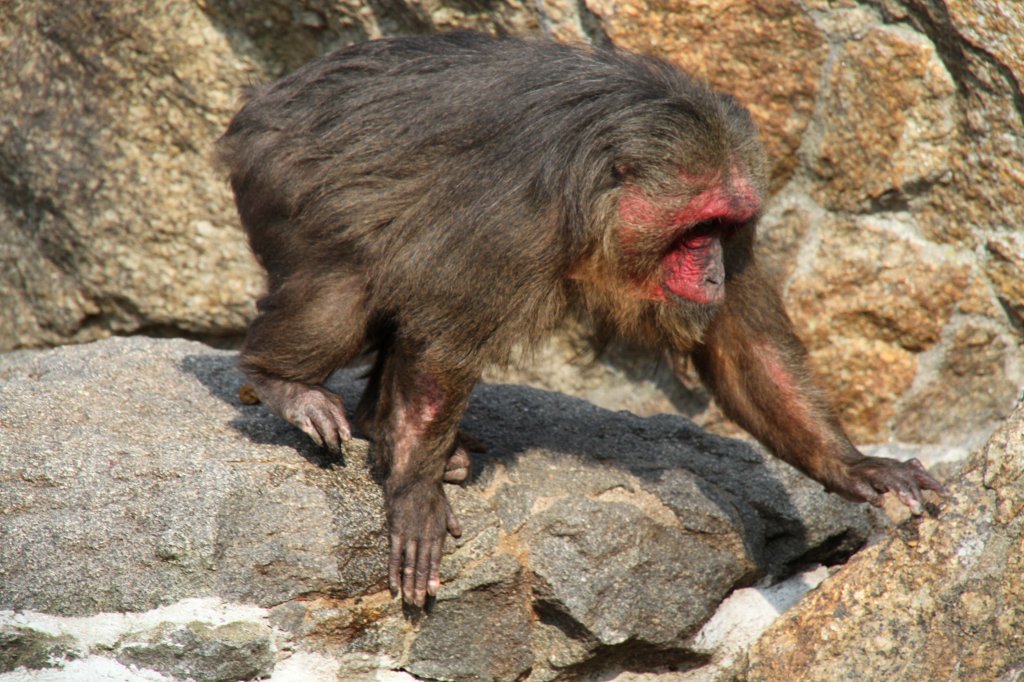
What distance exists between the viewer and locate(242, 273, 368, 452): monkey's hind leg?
463 cm

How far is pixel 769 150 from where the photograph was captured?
6250mm

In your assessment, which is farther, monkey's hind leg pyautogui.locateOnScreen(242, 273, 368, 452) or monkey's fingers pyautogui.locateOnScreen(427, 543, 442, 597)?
monkey's hind leg pyautogui.locateOnScreen(242, 273, 368, 452)

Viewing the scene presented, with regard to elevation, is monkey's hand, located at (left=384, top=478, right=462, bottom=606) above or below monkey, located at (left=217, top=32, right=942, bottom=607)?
below

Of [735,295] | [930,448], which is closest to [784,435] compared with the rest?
[735,295]

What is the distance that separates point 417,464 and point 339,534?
41 cm

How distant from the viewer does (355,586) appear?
14.3ft

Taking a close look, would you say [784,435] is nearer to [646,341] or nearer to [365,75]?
[646,341]

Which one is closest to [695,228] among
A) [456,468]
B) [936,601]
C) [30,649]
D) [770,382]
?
[770,382]

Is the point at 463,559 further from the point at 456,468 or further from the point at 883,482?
the point at 883,482

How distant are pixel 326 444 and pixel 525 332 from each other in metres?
0.85

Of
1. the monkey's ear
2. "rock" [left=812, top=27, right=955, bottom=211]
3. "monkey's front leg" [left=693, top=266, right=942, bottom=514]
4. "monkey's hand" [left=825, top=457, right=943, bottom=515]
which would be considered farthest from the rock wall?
the monkey's ear

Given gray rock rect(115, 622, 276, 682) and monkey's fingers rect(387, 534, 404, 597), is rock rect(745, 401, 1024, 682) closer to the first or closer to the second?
monkey's fingers rect(387, 534, 404, 597)

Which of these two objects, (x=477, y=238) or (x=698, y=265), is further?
(x=698, y=265)

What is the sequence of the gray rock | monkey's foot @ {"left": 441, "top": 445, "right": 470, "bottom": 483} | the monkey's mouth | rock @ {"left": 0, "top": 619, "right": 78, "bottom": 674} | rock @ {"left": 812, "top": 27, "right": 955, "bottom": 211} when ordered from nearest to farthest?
1. rock @ {"left": 0, "top": 619, "right": 78, "bottom": 674}
2. the gray rock
3. the monkey's mouth
4. monkey's foot @ {"left": 441, "top": 445, "right": 470, "bottom": 483}
5. rock @ {"left": 812, "top": 27, "right": 955, "bottom": 211}
